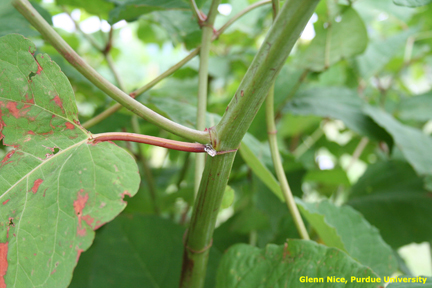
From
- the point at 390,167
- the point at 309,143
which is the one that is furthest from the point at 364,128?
the point at 309,143

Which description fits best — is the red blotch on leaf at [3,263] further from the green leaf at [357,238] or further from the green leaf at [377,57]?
the green leaf at [377,57]

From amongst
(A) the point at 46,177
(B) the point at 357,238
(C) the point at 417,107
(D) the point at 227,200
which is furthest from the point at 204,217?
(C) the point at 417,107

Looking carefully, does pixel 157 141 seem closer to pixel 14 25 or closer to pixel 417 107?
pixel 14 25

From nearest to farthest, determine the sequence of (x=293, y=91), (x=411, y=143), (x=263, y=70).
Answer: (x=263, y=70) → (x=411, y=143) → (x=293, y=91)

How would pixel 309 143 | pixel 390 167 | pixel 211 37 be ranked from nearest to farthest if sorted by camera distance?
pixel 211 37
pixel 390 167
pixel 309 143

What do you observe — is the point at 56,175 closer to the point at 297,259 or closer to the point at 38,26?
the point at 38,26

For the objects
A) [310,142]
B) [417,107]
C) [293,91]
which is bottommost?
[310,142]

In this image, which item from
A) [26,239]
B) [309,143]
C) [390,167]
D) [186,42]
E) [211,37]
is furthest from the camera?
[309,143]
